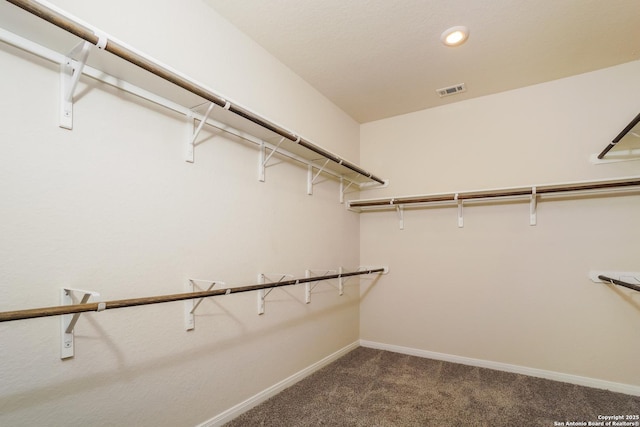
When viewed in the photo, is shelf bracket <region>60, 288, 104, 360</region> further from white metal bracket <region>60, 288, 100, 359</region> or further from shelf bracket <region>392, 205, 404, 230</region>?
shelf bracket <region>392, 205, 404, 230</region>

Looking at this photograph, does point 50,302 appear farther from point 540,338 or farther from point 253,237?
point 540,338

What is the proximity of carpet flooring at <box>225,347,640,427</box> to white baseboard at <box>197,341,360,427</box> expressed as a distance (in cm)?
3

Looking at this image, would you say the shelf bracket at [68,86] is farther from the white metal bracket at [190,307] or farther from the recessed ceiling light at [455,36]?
the recessed ceiling light at [455,36]

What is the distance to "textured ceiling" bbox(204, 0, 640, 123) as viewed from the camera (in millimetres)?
1757

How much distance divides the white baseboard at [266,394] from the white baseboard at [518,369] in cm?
57

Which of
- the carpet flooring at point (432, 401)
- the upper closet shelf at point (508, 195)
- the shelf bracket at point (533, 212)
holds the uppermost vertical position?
the upper closet shelf at point (508, 195)

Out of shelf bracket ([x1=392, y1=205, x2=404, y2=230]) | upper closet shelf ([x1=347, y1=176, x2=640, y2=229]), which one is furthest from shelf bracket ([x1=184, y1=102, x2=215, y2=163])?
shelf bracket ([x1=392, y1=205, x2=404, y2=230])

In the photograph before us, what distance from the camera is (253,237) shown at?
78.7 inches

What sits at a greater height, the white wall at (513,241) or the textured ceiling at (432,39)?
the textured ceiling at (432,39)

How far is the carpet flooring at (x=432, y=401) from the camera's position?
1.81m

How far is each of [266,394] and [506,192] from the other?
2.30 meters

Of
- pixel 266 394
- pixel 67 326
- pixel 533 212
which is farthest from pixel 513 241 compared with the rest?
pixel 67 326

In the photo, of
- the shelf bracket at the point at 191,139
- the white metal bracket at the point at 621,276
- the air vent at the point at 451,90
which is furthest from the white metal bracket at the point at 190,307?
the white metal bracket at the point at 621,276

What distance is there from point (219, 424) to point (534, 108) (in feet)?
10.6
